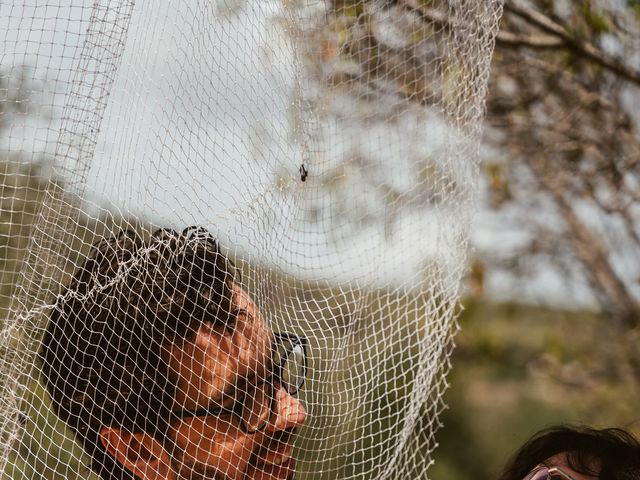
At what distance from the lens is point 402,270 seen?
7.88 ft

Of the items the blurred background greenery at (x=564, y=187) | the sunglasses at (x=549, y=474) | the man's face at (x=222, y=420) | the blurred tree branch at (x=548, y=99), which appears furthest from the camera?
the blurred background greenery at (x=564, y=187)

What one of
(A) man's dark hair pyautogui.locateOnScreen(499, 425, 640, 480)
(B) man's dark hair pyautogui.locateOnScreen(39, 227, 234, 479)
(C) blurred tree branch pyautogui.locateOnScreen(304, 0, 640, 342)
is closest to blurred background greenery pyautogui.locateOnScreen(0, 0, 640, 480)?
(C) blurred tree branch pyautogui.locateOnScreen(304, 0, 640, 342)

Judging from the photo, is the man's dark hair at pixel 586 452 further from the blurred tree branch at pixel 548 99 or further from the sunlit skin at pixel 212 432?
the blurred tree branch at pixel 548 99

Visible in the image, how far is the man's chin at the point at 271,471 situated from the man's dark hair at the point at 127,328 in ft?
0.58

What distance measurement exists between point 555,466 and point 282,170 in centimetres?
91

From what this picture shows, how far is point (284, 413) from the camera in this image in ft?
5.34

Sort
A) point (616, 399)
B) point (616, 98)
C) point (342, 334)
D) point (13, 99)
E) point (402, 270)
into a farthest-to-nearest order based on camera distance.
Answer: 1. point (616, 399)
2. point (616, 98)
3. point (402, 270)
4. point (342, 334)
5. point (13, 99)

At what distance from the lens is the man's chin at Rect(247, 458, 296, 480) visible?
→ 162cm

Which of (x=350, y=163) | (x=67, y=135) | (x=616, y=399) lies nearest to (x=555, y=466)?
(x=67, y=135)

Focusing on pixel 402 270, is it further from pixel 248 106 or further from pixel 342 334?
pixel 248 106

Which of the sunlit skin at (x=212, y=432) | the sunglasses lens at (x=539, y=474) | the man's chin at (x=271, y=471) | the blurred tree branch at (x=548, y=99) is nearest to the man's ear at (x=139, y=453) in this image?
the sunlit skin at (x=212, y=432)

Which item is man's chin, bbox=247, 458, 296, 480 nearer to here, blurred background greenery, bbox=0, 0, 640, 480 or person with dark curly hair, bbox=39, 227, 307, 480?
person with dark curly hair, bbox=39, 227, 307, 480

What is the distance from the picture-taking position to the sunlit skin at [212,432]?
1595 mm

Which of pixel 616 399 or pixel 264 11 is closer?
pixel 264 11
